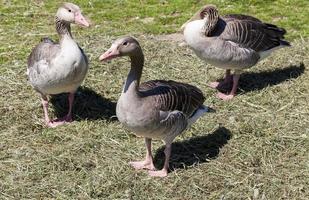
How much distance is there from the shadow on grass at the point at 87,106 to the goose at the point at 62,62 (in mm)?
650

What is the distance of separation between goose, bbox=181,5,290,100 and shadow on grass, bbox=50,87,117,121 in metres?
1.84

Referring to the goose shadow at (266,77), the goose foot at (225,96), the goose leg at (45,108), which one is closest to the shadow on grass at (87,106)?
the goose leg at (45,108)

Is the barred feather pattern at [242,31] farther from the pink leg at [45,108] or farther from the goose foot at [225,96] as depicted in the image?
the pink leg at [45,108]

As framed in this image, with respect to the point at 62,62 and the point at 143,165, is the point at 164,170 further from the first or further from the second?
the point at 62,62

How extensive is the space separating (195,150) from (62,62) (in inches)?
96.1

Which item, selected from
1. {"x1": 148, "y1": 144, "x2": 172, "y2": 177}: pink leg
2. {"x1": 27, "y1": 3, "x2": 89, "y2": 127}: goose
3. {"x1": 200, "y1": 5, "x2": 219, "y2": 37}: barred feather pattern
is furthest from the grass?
{"x1": 200, "y1": 5, "x2": 219, "y2": 37}: barred feather pattern

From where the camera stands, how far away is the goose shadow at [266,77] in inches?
414

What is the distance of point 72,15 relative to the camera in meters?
8.73

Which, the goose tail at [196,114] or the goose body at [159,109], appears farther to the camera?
the goose tail at [196,114]

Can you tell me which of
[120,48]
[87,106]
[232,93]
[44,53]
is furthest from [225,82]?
[120,48]

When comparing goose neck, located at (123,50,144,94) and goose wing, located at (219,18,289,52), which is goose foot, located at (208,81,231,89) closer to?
goose wing, located at (219,18,289,52)

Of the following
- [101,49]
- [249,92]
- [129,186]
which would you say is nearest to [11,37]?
[101,49]

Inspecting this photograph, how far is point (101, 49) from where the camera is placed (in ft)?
38.7

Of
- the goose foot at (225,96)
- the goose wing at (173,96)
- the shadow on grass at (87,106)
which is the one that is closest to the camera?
the goose wing at (173,96)
